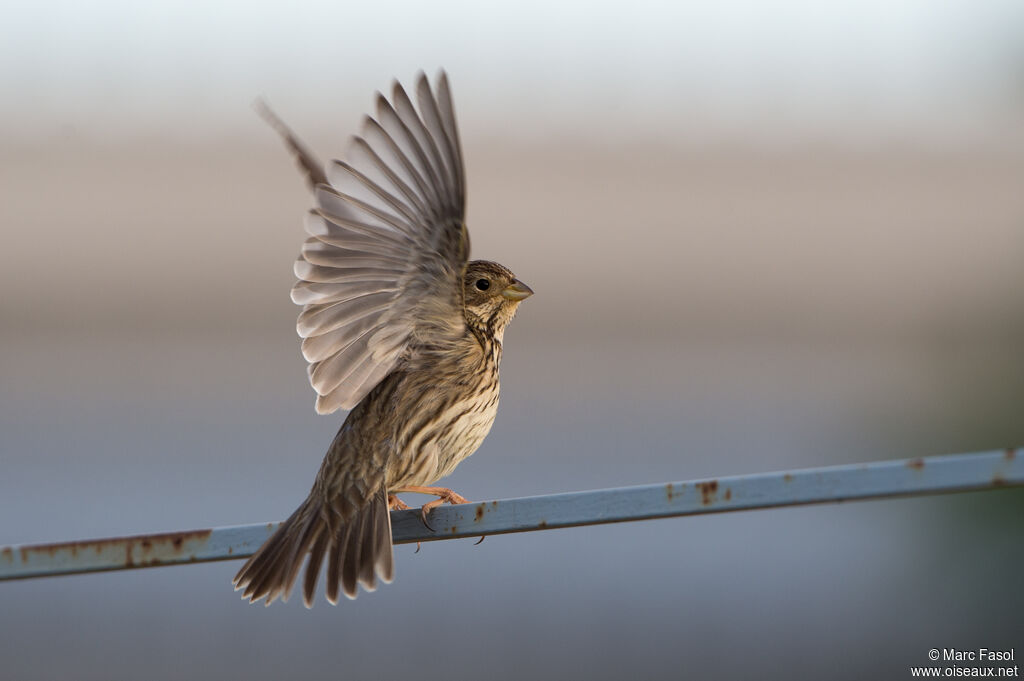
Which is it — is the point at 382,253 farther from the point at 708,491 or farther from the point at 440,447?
the point at 708,491

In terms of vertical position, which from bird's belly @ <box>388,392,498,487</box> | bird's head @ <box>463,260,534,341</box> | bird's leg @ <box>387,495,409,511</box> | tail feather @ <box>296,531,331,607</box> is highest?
bird's head @ <box>463,260,534,341</box>

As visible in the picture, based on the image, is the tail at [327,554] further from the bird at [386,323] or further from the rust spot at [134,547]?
the rust spot at [134,547]

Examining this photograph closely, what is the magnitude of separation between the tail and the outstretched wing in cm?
41

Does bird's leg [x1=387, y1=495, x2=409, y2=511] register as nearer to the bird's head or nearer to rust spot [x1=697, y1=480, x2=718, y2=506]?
the bird's head

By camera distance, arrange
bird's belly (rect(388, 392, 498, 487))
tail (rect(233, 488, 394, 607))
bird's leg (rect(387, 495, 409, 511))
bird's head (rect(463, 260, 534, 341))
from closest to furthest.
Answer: tail (rect(233, 488, 394, 607)), bird's belly (rect(388, 392, 498, 487)), bird's leg (rect(387, 495, 409, 511)), bird's head (rect(463, 260, 534, 341))

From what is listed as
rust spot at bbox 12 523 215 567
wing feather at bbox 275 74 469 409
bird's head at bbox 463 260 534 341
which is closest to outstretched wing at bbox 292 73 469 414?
wing feather at bbox 275 74 469 409

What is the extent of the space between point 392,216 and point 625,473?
512cm

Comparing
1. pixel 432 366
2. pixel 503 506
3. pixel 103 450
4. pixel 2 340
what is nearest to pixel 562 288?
pixel 103 450

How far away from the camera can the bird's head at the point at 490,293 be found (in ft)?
12.9

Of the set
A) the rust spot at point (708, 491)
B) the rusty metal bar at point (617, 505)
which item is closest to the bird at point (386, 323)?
the rusty metal bar at point (617, 505)

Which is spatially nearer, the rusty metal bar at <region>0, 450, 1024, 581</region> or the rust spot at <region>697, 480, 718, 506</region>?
the rusty metal bar at <region>0, 450, 1024, 581</region>

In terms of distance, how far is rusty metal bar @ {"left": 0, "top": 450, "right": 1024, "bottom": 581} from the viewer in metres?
1.72

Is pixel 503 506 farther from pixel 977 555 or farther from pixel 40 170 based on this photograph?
pixel 40 170

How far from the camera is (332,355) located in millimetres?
3666
